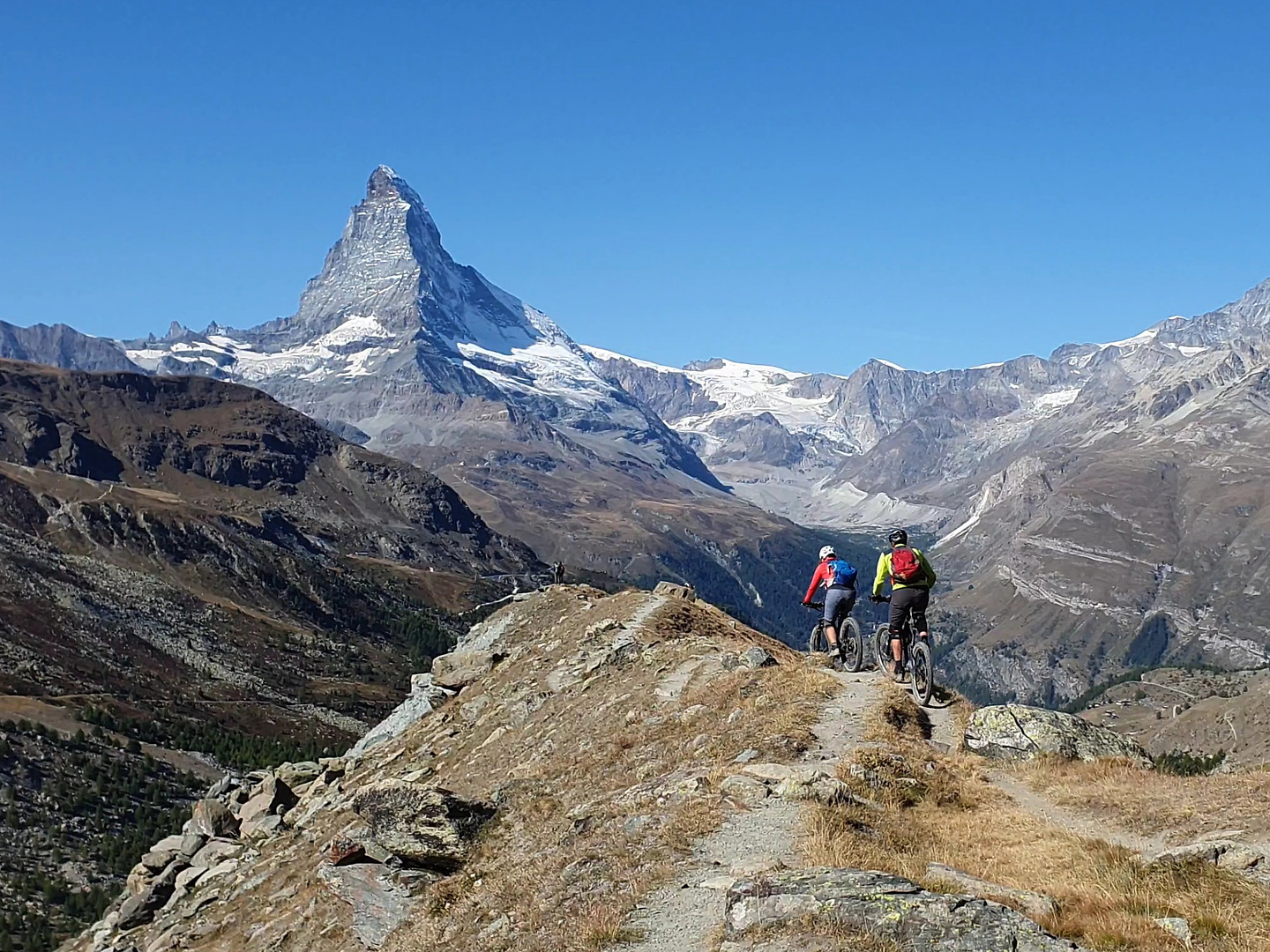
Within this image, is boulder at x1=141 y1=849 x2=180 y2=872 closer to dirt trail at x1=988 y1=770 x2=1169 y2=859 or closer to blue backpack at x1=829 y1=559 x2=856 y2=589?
blue backpack at x1=829 y1=559 x2=856 y2=589

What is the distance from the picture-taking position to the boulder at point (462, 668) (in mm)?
49156

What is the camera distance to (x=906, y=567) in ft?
93.8

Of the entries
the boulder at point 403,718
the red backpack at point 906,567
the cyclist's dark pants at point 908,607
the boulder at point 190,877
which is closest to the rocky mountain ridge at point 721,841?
the boulder at point 190,877

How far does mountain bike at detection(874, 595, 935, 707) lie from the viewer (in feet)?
92.3

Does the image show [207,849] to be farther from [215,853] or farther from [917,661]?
[917,661]

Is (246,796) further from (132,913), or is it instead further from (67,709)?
(67,709)

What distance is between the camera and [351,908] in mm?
22344

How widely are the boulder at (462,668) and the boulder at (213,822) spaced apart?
1098cm

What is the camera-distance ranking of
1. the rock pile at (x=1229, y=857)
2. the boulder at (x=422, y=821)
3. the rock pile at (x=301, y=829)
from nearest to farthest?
the rock pile at (x=1229, y=857)
the rock pile at (x=301, y=829)
the boulder at (x=422, y=821)

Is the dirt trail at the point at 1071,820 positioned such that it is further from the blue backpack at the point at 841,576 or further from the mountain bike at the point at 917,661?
the blue backpack at the point at 841,576

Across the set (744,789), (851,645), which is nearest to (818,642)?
(851,645)

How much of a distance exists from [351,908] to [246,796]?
102ft

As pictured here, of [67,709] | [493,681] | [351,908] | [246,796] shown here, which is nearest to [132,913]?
[246,796]

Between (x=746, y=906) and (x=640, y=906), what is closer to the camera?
(x=746, y=906)
